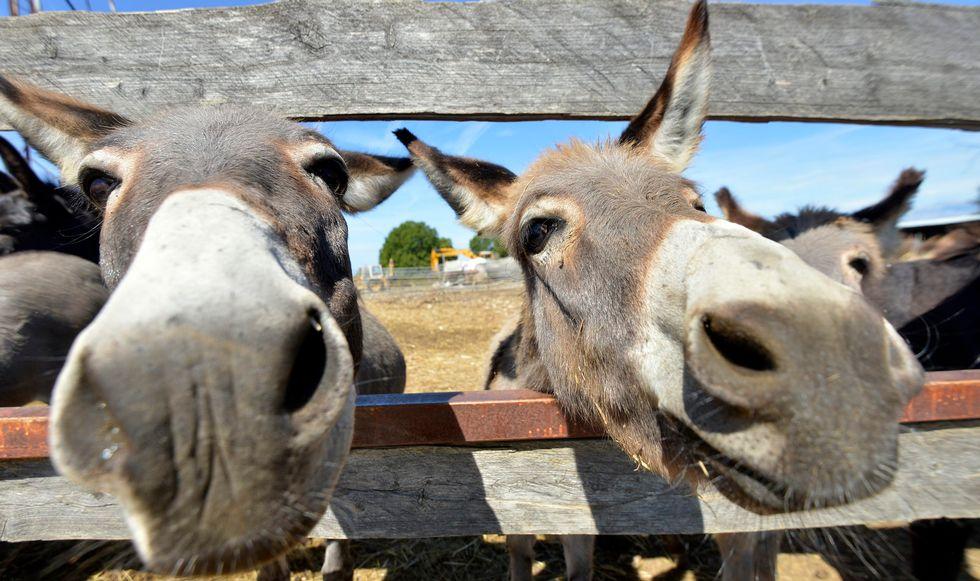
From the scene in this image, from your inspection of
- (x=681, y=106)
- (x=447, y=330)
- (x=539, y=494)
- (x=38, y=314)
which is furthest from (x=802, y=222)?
(x=447, y=330)

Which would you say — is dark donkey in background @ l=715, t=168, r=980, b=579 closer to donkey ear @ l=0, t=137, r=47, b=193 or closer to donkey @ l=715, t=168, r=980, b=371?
donkey @ l=715, t=168, r=980, b=371

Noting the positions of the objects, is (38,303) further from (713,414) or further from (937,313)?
(937,313)

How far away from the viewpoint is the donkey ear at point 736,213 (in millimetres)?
5336

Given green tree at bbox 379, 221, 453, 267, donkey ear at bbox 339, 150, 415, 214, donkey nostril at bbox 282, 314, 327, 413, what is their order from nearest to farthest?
1. donkey nostril at bbox 282, 314, 327, 413
2. donkey ear at bbox 339, 150, 415, 214
3. green tree at bbox 379, 221, 453, 267

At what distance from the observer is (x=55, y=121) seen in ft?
7.47

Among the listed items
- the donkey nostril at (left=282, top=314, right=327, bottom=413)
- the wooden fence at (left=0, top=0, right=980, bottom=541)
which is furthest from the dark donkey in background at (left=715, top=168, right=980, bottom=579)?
the donkey nostril at (left=282, top=314, right=327, bottom=413)

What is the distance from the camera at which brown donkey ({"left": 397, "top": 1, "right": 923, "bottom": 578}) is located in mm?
1111

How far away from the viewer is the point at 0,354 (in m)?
2.60

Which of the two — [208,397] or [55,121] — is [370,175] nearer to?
[55,121]

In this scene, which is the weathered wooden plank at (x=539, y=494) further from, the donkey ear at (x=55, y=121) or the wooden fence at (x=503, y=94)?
the donkey ear at (x=55, y=121)

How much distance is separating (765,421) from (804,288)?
36 centimetres

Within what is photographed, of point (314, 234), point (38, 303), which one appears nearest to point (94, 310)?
point (38, 303)

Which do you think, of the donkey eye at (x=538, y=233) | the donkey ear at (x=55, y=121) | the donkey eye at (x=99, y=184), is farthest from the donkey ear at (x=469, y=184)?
the donkey ear at (x=55, y=121)

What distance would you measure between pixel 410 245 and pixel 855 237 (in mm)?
71407
